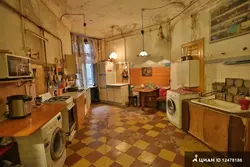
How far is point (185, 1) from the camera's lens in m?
3.12

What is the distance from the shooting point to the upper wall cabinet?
2945 millimetres

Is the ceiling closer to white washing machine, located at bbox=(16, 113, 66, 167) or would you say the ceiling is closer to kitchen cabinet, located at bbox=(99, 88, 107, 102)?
kitchen cabinet, located at bbox=(99, 88, 107, 102)

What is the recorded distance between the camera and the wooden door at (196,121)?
8.07ft

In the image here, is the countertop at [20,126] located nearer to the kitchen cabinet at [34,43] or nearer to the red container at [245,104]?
the kitchen cabinet at [34,43]

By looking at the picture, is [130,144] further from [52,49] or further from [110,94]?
[110,94]

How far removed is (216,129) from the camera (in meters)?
2.14

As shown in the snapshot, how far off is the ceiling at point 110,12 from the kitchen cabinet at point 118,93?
2.33 meters

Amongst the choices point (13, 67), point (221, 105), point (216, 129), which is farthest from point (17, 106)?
point (221, 105)

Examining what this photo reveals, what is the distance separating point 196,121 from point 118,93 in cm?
315

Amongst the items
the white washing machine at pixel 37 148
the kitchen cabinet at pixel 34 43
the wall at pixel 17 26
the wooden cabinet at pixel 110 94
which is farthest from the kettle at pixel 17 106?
the wooden cabinet at pixel 110 94

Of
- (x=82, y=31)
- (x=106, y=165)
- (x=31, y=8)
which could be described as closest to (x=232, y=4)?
(x=106, y=165)

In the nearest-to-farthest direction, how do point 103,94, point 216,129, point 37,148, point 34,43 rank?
point 37,148 → point 216,129 → point 34,43 → point 103,94

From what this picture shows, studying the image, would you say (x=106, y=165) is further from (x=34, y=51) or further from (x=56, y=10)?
(x=56, y=10)

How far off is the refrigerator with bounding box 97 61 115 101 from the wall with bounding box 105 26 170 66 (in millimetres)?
604
